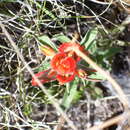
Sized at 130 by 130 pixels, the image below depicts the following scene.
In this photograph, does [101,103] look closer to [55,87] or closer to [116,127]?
[116,127]

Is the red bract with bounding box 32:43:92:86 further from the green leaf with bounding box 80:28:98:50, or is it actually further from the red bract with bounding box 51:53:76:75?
the green leaf with bounding box 80:28:98:50

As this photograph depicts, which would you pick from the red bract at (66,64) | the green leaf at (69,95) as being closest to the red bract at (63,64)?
the red bract at (66,64)

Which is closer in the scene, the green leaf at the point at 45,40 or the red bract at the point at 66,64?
the red bract at the point at 66,64

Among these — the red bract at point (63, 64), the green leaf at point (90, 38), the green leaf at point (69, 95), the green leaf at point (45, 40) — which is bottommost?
the green leaf at point (69, 95)

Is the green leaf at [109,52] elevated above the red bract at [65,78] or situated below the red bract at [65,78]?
above

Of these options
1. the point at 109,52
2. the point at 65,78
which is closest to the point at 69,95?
the point at 65,78

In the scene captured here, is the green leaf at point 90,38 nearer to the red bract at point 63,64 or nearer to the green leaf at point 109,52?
the green leaf at point 109,52

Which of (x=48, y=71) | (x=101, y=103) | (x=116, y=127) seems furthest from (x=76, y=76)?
(x=116, y=127)

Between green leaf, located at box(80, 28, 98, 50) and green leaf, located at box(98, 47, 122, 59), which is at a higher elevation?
green leaf, located at box(80, 28, 98, 50)

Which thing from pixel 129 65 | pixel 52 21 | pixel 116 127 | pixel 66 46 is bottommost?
pixel 116 127

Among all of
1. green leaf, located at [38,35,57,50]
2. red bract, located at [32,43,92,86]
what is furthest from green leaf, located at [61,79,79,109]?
green leaf, located at [38,35,57,50]

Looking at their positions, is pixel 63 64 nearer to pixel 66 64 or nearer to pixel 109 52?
pixel 66 64
